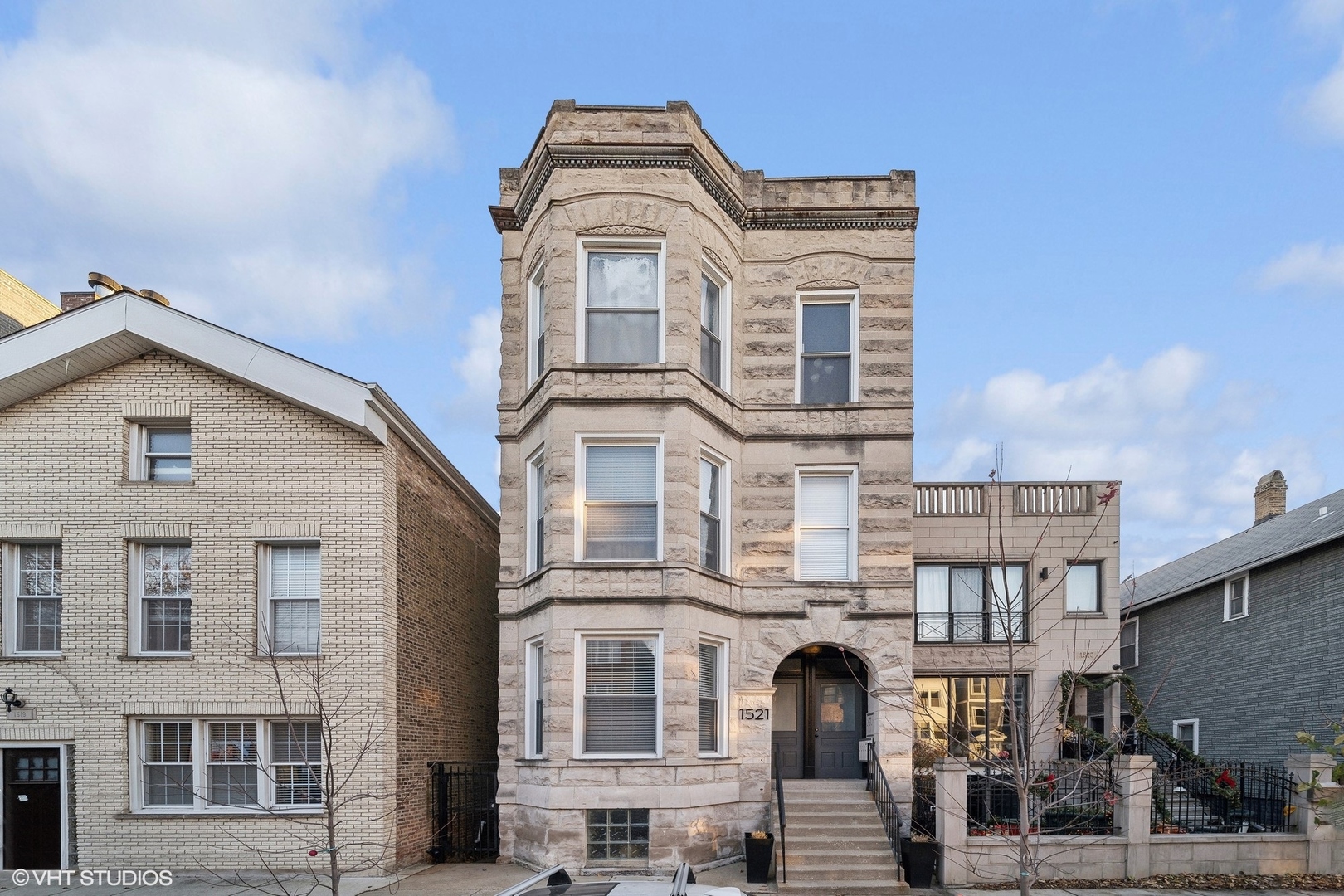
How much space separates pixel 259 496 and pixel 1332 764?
17.6 meters

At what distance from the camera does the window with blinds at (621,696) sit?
48.8 ft

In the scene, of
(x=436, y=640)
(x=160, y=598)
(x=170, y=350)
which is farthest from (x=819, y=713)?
(x=170, y=350)

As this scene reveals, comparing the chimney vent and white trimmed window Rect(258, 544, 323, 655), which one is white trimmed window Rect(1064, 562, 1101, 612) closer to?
the chimney vent

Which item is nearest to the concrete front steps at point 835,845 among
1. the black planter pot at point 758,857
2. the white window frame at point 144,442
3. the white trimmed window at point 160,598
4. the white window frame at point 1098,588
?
the black planter pot at point 758,857

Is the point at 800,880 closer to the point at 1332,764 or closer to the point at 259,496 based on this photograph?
the point at 1332,764

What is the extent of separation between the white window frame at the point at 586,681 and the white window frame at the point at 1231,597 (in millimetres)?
15880

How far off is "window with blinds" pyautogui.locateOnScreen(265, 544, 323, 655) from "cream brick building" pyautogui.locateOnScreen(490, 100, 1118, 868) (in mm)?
3057

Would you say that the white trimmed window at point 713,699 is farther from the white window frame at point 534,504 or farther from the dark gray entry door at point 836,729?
the white window frame at point 534,504

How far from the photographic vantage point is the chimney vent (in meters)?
28.2

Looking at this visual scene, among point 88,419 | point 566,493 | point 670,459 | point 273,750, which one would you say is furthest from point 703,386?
point 88,419

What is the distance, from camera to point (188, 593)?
15555 millimetres

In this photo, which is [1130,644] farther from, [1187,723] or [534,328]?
[534,328]

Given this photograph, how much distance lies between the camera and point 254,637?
50.1ft

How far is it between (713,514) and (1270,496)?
2080 centimetres
